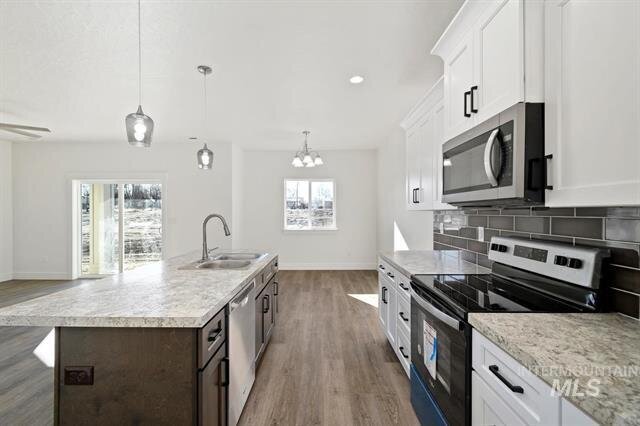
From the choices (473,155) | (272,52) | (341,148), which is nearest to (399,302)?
(473,155)

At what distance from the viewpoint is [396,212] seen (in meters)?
4.89

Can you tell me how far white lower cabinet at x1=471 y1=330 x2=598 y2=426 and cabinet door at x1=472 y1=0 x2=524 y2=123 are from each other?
1027 millimetres

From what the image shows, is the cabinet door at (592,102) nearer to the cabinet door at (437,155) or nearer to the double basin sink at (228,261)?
the cabinet door at (437,155)

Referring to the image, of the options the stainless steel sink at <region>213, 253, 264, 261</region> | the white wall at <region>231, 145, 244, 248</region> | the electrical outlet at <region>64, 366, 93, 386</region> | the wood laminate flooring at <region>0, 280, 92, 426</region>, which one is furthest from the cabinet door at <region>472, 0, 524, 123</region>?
the white wall at <region>231, 145, 244, 248</region>

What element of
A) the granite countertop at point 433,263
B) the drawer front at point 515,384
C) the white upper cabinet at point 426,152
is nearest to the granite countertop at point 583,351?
the drawer front at point 515,384

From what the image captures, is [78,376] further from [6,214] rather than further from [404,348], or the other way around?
[6,214]

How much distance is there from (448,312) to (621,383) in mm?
655

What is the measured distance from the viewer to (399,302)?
2.28 meters

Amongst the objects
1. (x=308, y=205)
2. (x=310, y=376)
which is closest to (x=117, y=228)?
(x=308, y=205)

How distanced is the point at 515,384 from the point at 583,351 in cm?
21

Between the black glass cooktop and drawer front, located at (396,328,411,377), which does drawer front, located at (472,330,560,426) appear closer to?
the black glass cooktop

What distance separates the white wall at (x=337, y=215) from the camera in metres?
6.52

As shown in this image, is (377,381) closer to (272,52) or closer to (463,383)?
(463,383)

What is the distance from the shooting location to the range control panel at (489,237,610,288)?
116 centimetres
